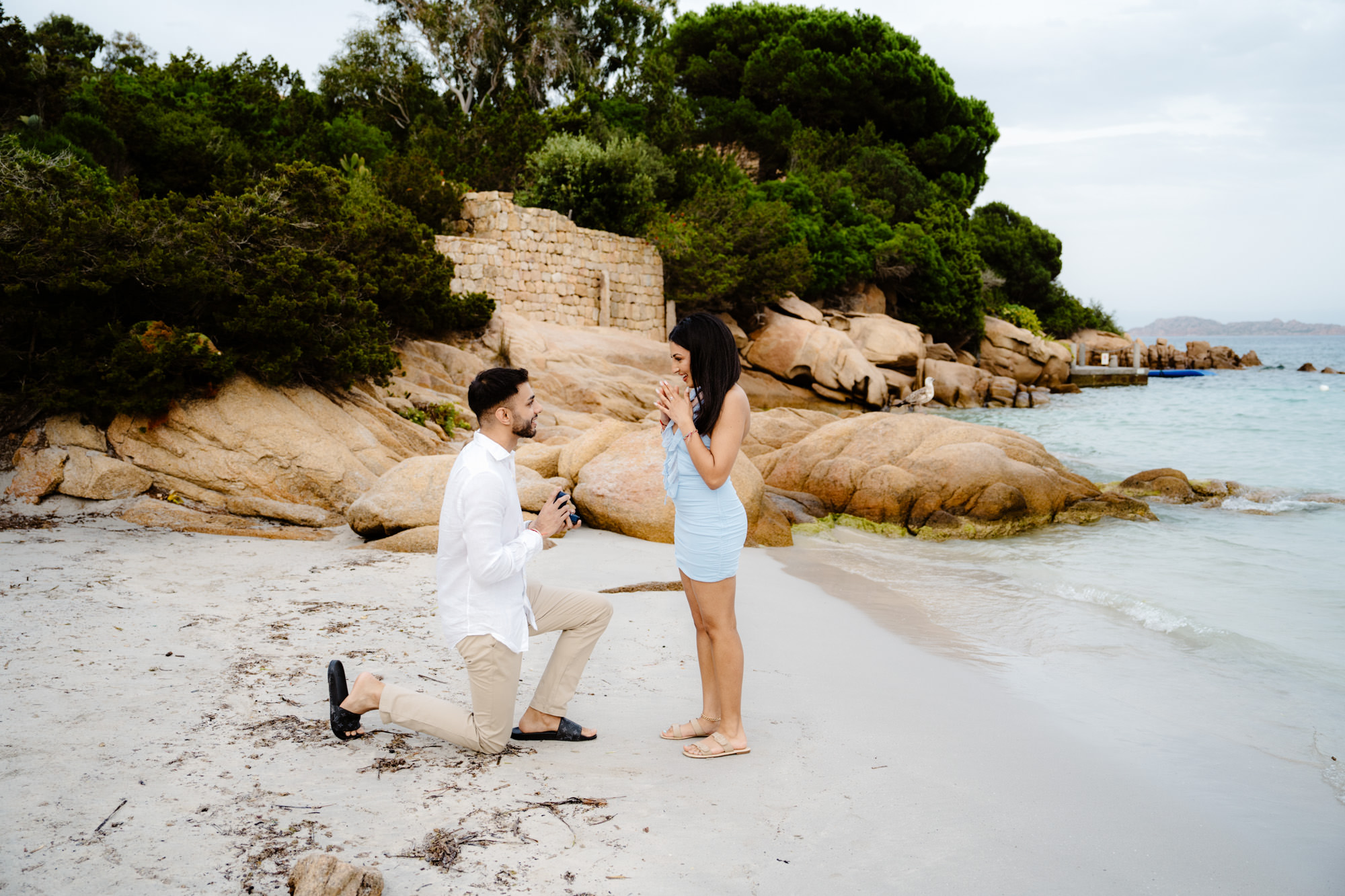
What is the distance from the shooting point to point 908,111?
133 ft

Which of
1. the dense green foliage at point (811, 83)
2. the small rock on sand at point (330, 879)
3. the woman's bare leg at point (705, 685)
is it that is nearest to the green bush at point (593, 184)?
the dense green foliage at point (811, 83)

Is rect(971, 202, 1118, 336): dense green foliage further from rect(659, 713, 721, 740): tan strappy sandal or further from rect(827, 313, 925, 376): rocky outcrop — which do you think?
rect(659, 713, 721, 740): tan strappy sandal

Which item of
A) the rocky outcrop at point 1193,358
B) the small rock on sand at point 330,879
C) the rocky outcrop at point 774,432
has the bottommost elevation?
the small rock on sand at point 330,879

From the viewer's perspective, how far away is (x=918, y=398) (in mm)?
27609

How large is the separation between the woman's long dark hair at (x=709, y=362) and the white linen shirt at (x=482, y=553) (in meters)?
0.85

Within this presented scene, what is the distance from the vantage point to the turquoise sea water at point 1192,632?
144 inches

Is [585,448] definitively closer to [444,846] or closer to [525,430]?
[525,430]

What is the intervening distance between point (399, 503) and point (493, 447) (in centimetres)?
445

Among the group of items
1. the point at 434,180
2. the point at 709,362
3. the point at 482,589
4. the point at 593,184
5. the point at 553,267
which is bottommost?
the point at 482,589

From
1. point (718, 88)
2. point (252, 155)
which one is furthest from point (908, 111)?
point (252, 155)

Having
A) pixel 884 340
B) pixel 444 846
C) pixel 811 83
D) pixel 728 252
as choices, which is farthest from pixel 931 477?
pixel 811 83

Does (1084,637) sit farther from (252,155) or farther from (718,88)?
(718,88)

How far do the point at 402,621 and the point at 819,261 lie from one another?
1055 inches

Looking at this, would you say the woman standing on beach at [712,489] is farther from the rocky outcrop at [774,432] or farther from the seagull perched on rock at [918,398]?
the seagull perched on rock at [918,398]
